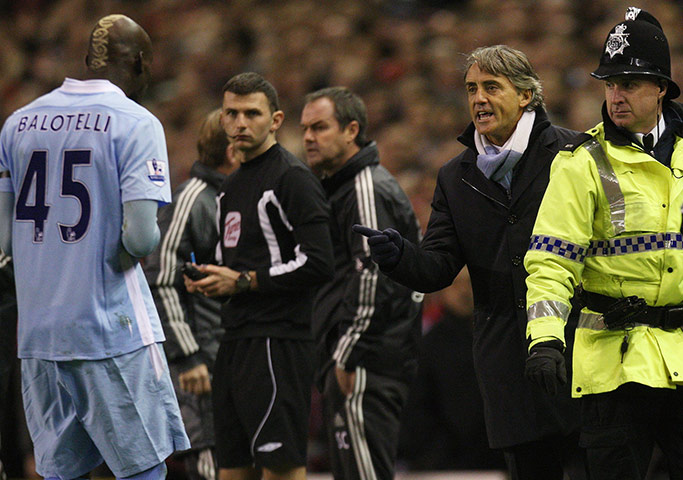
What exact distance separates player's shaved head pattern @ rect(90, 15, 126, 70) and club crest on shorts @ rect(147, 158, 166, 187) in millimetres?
480

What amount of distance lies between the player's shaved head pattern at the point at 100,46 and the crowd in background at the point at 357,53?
Result: 3.91 meters

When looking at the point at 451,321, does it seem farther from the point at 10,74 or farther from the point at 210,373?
the point at 10,74

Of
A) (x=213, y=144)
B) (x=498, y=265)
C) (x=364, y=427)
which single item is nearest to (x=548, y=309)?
(x=498, y=265)

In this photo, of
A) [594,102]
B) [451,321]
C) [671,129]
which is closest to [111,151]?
[671,129]

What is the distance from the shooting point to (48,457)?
4234 millimetres

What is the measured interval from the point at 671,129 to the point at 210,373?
3075mm

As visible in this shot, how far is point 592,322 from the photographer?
3885 mm

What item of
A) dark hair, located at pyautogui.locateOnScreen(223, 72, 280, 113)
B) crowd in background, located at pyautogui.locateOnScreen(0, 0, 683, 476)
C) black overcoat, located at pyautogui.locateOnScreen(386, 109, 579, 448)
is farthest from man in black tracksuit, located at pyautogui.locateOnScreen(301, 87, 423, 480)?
crowd in background, located at pyautogui.locateOnScreen(0, 0, 683, 476)

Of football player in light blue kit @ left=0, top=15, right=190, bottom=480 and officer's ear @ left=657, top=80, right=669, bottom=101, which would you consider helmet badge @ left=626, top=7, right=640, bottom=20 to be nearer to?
officer's ear @ left=657, top=80, right=669, bottom=101

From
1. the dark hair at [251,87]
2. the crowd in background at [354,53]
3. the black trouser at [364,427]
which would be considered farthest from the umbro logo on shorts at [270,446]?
the crowd in background at [354,53]

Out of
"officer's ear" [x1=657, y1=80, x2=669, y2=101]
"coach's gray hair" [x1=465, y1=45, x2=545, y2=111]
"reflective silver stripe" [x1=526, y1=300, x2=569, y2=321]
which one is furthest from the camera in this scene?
"coach's gray hair" [x1=465, y1=45, x2=545, y2=111]

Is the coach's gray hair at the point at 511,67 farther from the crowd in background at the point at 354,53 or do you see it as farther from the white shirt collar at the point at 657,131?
the crowd in background at the point at 354,53

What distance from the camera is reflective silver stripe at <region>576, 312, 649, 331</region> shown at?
3842 mm

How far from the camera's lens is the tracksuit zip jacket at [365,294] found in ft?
18.3
